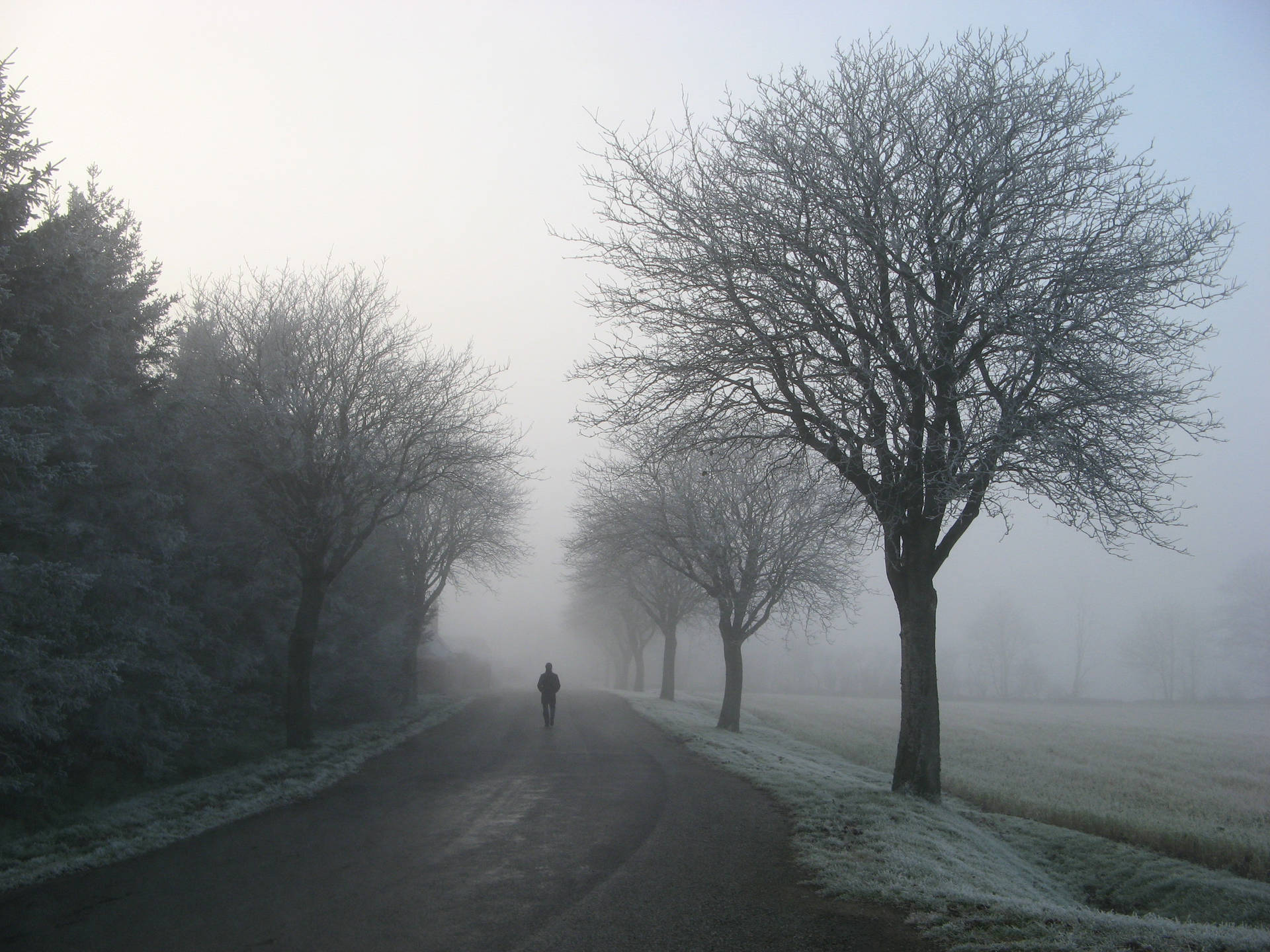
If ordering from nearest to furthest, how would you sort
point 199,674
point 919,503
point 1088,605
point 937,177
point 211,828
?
point 211,828 → point 937,177 → point 919,503 → point 199,674 → point 1088,605

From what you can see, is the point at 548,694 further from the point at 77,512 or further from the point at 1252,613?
the point at 1252,613

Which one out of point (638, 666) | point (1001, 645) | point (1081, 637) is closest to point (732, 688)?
point (638, 666)

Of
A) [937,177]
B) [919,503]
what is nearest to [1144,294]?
[937,177]

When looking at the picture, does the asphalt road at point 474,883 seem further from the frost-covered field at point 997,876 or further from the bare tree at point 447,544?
the bare tree at point 447,544

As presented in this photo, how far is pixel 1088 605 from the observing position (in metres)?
114

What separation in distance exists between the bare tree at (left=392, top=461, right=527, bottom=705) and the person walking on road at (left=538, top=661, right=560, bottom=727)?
5434 mm

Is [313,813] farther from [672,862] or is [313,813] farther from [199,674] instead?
[672,862]

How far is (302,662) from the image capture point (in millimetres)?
17625

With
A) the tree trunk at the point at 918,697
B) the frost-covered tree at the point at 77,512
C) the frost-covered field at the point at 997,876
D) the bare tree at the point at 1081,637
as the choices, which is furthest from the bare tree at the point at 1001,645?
the frost-covered tree at the point at 77,512

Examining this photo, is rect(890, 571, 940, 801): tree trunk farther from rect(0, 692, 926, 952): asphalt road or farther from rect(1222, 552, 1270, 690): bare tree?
rect(1222, 552, 1270, 690): bare tree

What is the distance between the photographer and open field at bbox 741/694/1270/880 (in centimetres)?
1391

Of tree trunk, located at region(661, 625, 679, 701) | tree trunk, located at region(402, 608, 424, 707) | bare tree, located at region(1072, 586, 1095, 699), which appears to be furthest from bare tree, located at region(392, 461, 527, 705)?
bare tree, located at region(1072, 586, 1095, 699)

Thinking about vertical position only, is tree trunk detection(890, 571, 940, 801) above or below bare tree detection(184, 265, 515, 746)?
below

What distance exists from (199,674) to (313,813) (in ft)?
13.3
